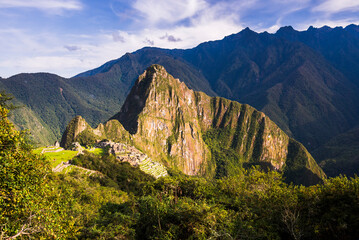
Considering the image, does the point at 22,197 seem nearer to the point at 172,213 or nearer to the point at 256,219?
the point at 172,213

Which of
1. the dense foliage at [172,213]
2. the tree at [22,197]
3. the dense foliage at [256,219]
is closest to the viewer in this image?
the tree at [22,197]

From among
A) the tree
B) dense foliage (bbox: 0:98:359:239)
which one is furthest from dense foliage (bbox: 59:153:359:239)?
the tree

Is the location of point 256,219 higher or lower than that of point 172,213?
lower

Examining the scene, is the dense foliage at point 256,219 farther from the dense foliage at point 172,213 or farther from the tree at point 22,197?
the tree at point 22,197

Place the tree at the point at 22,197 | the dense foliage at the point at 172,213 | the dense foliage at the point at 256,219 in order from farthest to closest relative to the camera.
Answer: the dense foliage at the point at 256,219 < the dense foliage at the point at 172,213 < the tree at the point at 22,197

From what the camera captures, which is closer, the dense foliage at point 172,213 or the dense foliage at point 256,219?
the dense foliage at point 172,213

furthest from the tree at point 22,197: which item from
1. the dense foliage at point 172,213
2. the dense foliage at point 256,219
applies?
the dense foliage at point 256,219

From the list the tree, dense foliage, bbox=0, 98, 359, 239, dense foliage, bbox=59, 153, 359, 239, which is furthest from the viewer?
dense foliage, bbox=59, 153, 359, 239

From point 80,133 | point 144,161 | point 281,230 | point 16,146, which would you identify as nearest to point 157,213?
point 281,230

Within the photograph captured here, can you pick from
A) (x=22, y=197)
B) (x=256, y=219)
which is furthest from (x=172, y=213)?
(x=22, y=197)

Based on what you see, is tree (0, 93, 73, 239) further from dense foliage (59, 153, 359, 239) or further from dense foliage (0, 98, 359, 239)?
dense foliage (59, 153, 359, 239)

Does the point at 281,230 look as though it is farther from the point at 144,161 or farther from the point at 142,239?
the point at 144,161
